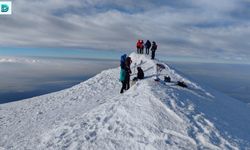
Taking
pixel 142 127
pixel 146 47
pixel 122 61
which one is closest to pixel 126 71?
pixel 122 61

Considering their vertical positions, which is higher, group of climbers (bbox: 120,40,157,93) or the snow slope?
group of climbers (bbox: 120,40,157,93)

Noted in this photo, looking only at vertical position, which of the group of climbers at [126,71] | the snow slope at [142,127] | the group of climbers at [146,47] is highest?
the group of climbers at [146,47]

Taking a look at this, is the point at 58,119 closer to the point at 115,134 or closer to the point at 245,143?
the point at 115,134

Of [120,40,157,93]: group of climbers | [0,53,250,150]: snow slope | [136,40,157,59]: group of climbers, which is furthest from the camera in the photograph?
[136,40,157,59]: group of climbers

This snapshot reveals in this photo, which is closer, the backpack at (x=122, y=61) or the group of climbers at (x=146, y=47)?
the backpack at (x=122, y=61)

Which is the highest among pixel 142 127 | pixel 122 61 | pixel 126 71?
pixel 122 61

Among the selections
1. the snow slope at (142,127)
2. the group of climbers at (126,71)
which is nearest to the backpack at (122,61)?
the group of climbers at (126,71)

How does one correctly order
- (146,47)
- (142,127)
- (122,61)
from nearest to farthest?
(142,127)
(122,61)
(146,47)

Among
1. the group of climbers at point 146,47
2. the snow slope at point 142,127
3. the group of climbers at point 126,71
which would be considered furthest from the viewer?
the group of climbers at point 146,47

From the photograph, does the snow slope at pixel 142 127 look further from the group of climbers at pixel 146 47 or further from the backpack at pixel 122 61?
the group of climbers at pixel 146 47

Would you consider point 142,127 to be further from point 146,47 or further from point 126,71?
point 146,47

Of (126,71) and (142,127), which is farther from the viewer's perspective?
(126,71)

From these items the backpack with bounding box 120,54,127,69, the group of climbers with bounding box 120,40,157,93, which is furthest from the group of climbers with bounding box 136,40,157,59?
the backpack with bounding box 120,54,127,69

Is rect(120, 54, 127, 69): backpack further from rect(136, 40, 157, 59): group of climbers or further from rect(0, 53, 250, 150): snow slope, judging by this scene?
rect(136, 40, 157, 59): group of climbers
